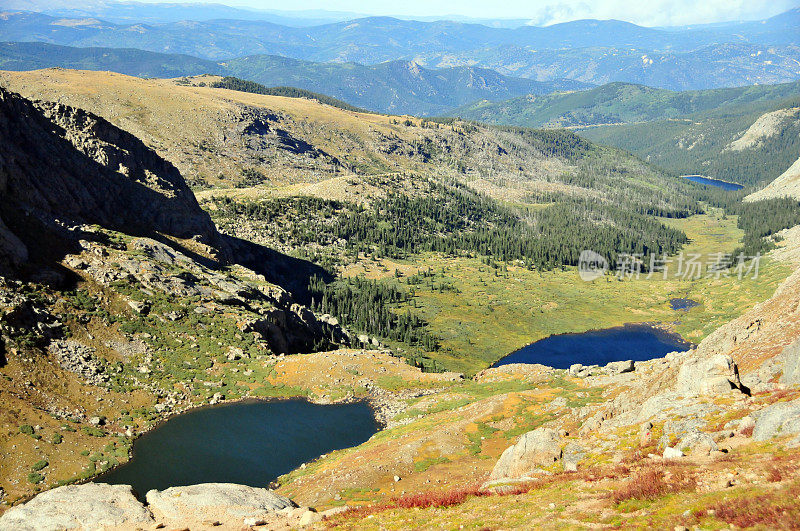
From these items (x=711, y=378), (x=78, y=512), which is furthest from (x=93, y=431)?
(x=711, y=378)

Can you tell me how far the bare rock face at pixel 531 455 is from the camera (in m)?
43.1

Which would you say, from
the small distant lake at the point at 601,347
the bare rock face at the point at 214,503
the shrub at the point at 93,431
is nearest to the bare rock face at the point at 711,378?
the bare rock face at the point at 214,503

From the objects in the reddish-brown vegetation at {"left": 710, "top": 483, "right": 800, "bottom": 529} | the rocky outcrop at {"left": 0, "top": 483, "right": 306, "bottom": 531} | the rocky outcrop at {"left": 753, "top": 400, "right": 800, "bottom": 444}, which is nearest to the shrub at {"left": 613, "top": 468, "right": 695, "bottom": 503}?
the reddish-brown vegetation at {"left": 710, "top": 483, "right": 800, "bottom": 529}

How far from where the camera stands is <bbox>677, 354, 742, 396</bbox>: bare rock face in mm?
43438

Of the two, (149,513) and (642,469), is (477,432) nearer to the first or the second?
(642,469)

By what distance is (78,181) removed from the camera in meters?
119

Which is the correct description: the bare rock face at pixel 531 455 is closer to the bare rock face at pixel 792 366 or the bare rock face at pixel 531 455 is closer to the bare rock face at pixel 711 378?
the bare rock face at pixel 711 378

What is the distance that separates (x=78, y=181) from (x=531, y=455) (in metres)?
120

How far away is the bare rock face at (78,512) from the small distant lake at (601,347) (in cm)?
13377

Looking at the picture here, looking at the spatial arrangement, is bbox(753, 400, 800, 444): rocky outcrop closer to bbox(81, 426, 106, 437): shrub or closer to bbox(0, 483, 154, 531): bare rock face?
bbox(0, 483, 154, 531): bare rock face

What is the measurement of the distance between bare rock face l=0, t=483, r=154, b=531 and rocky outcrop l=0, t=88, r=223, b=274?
219 ft

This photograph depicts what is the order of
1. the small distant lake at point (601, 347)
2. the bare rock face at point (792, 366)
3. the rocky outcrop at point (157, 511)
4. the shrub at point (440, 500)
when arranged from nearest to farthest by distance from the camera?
the rocky outcrop at point (157, 511), the shrub at point (440, 500), the bare rock face at point (792, 366), the small distant lake at point (601, 347)

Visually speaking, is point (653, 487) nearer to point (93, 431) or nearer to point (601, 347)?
point (93, 431)

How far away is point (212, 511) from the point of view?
3678cm
